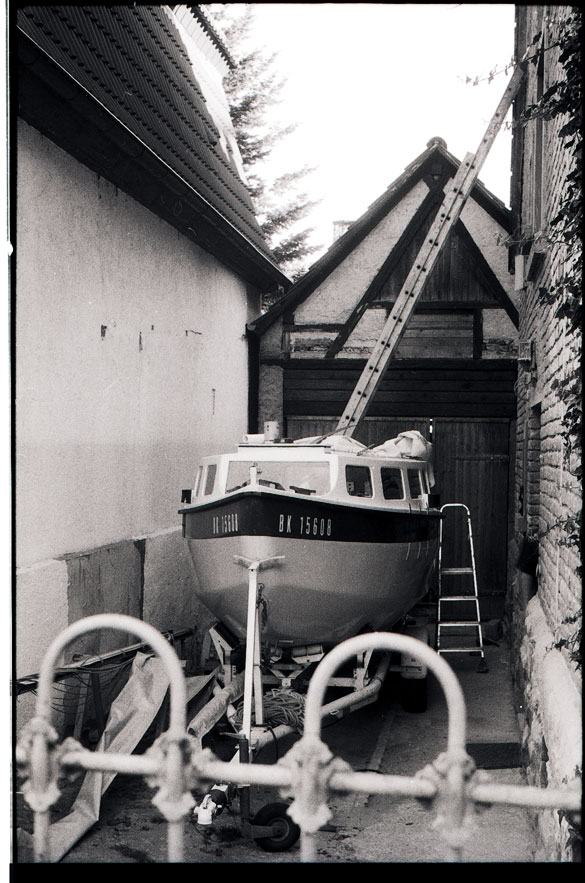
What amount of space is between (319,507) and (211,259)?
201 inches

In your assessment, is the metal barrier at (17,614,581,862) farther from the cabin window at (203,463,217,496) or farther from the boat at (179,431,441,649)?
the cabin window at (203,463,217,496)

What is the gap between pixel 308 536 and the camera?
6.17 m

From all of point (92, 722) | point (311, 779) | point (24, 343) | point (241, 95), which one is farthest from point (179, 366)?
point (241, 95)

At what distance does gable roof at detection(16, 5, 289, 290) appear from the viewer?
19.6 ft

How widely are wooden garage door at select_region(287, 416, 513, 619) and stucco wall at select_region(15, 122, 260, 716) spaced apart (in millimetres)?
3202

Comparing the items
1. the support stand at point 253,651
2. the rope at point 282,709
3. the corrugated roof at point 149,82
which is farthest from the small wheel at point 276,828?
the corrugated roof at point 149,82

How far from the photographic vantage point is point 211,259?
1048 centimetres

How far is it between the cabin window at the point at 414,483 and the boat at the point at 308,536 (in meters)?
0.11

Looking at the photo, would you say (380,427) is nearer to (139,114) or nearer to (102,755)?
(139,114)

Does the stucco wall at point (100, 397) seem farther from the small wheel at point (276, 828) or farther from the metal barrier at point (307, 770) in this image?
the metal barrier at point (307, 770)

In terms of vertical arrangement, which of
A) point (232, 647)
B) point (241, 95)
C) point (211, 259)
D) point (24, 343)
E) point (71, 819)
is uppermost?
point (241, 95)

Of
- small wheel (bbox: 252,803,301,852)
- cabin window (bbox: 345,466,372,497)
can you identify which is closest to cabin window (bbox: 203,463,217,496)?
cabin window (bbox: 345,466,372,497)

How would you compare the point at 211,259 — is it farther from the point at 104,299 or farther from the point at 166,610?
the point at 166,610

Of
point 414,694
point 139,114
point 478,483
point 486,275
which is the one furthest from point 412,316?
point 414,694
